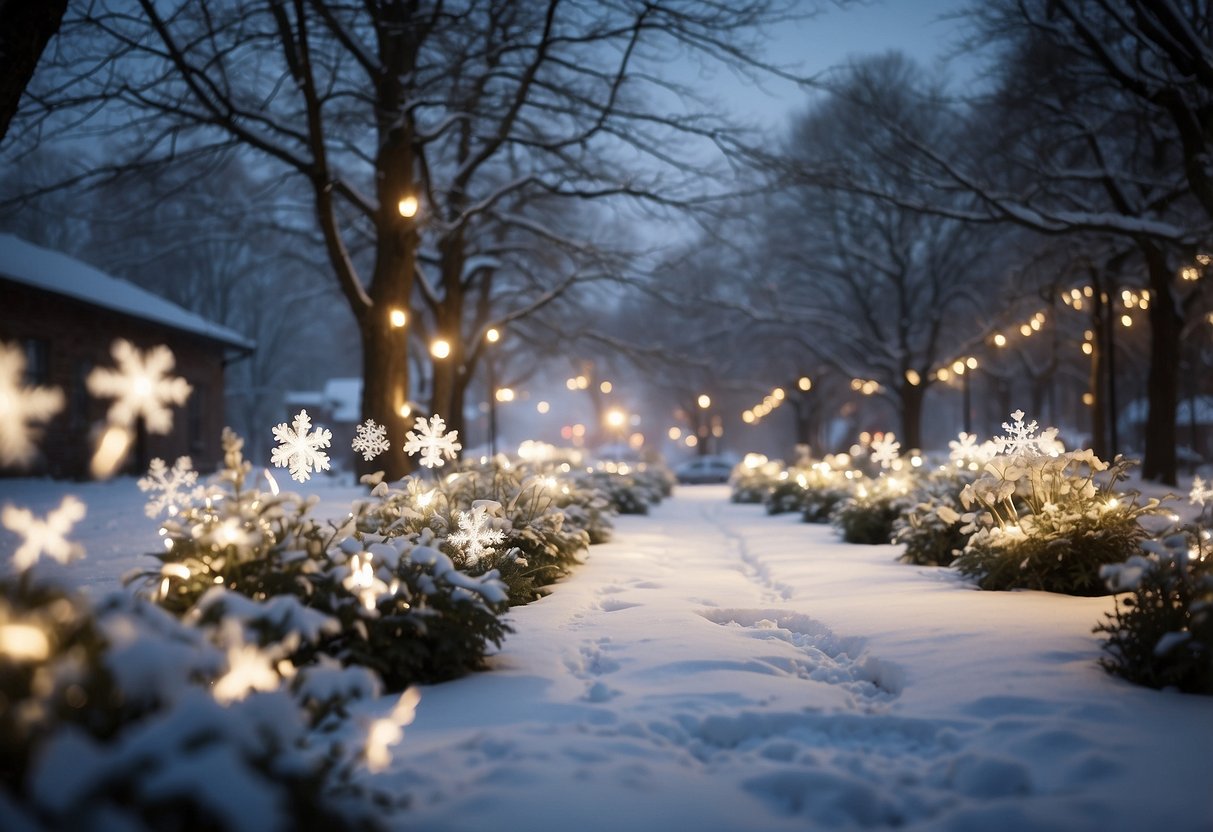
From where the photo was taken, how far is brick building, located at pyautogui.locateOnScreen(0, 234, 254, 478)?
2103 cm

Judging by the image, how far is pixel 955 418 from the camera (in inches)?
3295

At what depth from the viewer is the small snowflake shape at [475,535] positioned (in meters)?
7.57

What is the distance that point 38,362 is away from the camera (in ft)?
72.9

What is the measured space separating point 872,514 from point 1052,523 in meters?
5.53

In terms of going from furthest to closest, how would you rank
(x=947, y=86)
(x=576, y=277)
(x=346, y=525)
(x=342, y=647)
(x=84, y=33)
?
1. (x=947, y=86)
2. (x=576, y=277)
3. (x=84, y=33)
4. (x=346, y=525)
5. (x=342, y=647)

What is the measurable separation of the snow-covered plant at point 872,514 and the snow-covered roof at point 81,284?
1805 cm

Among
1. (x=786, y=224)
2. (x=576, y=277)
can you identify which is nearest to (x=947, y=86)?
(x=786, y=224)

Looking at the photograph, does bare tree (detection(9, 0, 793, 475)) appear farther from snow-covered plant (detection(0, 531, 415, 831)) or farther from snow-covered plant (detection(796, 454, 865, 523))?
snow-covered plant (detection(0, 531, 415, 831))

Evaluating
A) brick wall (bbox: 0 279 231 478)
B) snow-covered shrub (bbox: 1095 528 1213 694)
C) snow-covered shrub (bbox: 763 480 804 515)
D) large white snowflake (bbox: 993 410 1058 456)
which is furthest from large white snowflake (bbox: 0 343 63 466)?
brick wall (bbox: 0 279 231 478)

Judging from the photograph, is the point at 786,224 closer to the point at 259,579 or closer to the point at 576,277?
the point at 576,277

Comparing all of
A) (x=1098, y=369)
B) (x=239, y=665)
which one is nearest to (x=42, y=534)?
(x=239, y=665)

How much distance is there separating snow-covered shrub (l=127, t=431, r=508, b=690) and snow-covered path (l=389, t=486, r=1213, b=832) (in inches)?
11.2

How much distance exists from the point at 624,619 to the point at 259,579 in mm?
3354

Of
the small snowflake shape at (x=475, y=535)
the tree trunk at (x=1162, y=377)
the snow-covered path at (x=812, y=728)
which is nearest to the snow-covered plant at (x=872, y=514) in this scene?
the snow-covered path at (x=812, y=728)
